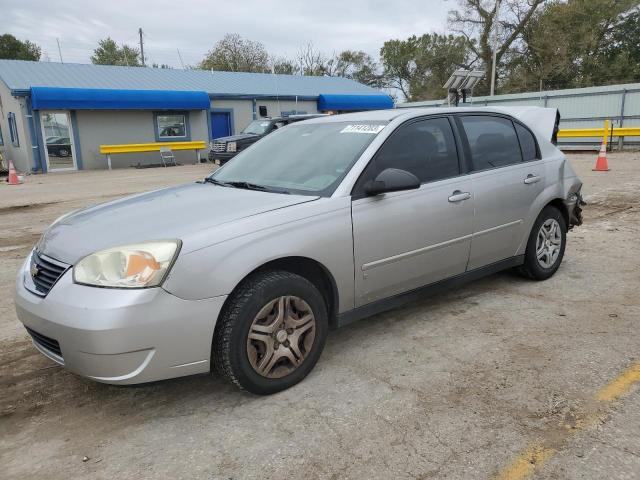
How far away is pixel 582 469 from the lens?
2.29 m

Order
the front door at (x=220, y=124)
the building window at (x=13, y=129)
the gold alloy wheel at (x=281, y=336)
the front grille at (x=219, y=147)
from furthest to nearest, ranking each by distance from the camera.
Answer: the front door at (x=220, y=124)
the building window at (x=13, y=129)
the front grille at (x=219, y=147)
the gold alloy wheel at (x=281, y=336)

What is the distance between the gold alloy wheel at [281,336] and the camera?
9.37ft

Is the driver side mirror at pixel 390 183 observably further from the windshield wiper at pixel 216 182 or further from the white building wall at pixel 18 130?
the white building wall at pixel 18 130

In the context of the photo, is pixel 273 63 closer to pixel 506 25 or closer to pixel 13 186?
pixel 506 25

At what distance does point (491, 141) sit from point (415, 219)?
1.32 m

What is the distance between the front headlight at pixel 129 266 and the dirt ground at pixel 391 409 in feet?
2.68

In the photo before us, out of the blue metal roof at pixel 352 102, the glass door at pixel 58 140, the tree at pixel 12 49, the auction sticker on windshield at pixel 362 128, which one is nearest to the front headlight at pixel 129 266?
the auction sticker on windshield at pixel 362 128

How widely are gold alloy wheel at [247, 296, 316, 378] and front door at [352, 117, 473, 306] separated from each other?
1.56ft

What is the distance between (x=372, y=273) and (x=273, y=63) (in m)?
51.3

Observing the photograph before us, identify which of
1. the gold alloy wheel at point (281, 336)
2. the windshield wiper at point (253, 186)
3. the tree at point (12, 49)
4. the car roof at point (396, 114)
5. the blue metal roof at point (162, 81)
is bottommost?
the gold alloy wheel at point (281, 336)

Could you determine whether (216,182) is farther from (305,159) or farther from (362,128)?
(362,128)

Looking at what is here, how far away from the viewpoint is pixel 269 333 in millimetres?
2900

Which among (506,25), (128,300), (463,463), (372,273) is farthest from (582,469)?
(506,25)

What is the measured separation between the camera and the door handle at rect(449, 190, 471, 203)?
12.6 feet
